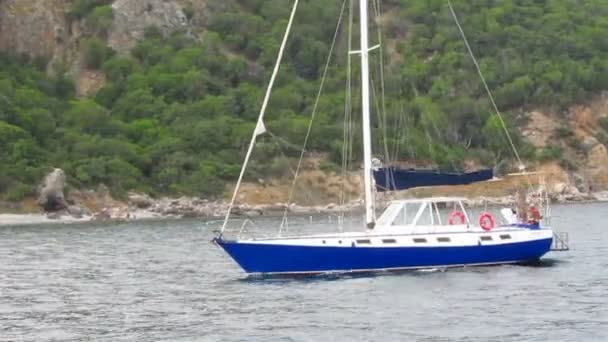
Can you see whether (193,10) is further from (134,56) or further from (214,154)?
(214,154)

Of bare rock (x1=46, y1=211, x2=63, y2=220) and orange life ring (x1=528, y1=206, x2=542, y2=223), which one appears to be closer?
orange life ring (x1=528, y1=206, x2=542, y2=223)

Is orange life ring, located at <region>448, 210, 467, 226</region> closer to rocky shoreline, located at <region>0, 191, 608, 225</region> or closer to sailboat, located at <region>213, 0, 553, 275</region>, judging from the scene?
sailboat, located at <region>213, 0, 553, 275</region>

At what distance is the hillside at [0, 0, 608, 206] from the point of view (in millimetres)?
106000

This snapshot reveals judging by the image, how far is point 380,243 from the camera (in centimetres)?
4159

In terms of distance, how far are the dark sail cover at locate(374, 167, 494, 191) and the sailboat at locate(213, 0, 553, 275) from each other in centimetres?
15

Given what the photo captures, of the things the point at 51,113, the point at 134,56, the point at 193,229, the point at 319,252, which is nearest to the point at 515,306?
the point at 319,252

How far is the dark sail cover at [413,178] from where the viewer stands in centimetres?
4366

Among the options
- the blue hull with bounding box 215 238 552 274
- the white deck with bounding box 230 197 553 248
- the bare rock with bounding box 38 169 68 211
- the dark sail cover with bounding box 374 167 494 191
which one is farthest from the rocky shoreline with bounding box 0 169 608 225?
the blue hull with bounding box 215 238 552 274

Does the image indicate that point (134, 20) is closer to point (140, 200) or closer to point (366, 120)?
point (140, 200)

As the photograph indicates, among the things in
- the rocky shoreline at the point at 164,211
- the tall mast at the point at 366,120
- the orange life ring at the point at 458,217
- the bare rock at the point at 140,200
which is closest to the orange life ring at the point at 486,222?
the orange life ring at the point at 458,217

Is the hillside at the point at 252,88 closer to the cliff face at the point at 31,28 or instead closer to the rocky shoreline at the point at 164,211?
the cliff face at the point at 31,28

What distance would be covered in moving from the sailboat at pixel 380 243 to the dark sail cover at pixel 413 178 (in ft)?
0.49

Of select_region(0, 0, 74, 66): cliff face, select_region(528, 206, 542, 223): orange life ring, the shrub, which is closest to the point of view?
select_region(528, 206, 542, 223): orange life ring

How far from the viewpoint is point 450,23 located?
139 metres
